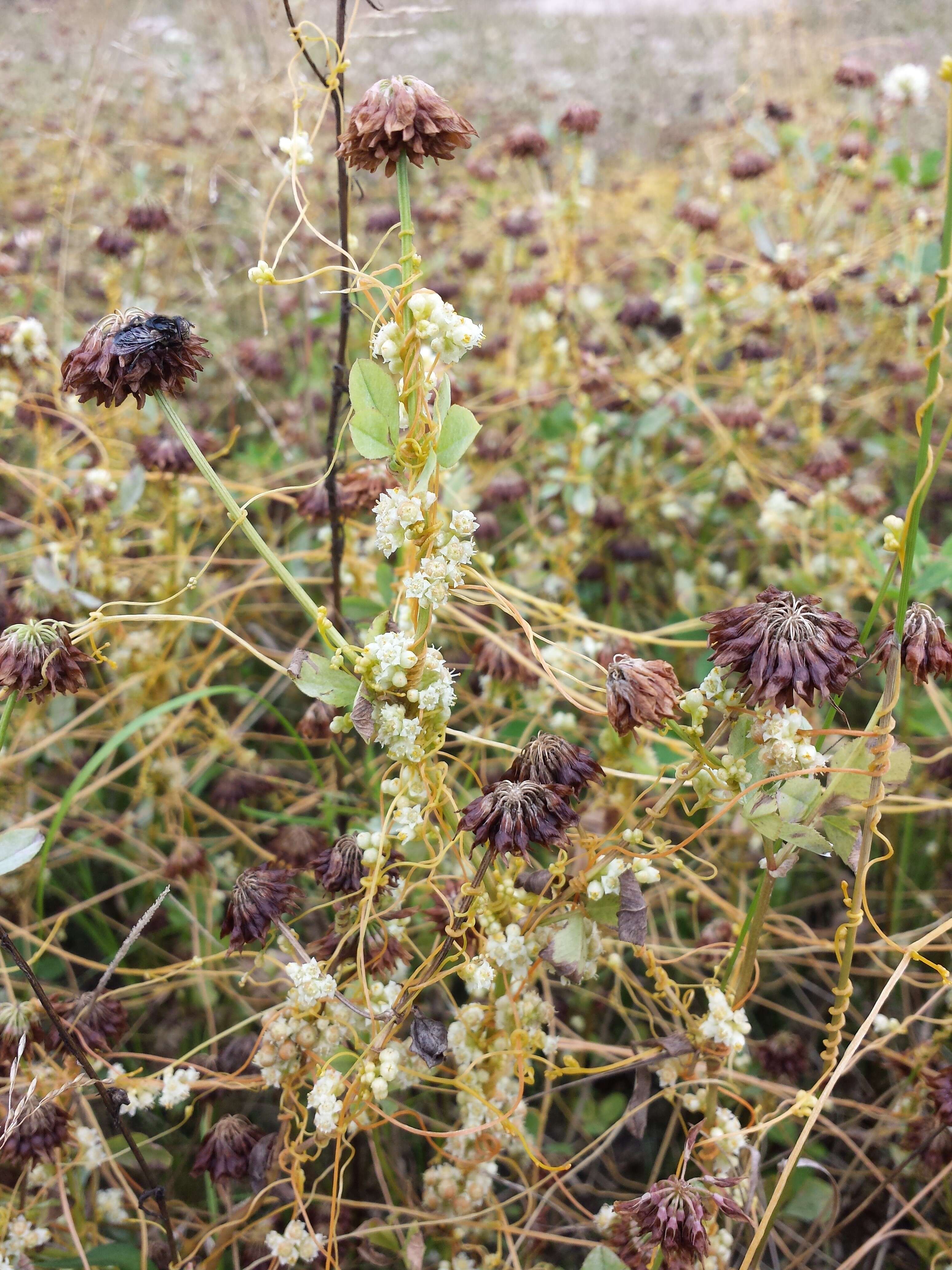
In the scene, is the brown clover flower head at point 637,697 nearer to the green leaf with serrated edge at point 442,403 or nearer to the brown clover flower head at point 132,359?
the green leaf with serrated edge at point 442,403

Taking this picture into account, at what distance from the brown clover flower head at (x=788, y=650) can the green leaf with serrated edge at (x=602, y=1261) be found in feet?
1.74

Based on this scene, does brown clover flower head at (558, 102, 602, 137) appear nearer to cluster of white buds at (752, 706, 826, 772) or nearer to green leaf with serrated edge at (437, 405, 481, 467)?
green leaf with serrated edge at (437, 405, 481, 467)

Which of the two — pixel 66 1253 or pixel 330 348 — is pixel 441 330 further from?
pixel 330 348

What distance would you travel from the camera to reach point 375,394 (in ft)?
2.39

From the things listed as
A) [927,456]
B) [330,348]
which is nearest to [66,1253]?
[927,456]

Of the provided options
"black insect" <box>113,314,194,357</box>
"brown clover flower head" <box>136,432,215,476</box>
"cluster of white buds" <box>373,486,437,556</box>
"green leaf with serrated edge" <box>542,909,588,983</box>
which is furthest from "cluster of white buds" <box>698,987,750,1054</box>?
"brown clover flower head" <box>136,432,215,476</box>

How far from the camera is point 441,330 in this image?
689mm

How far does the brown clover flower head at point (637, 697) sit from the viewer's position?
690 millimetres

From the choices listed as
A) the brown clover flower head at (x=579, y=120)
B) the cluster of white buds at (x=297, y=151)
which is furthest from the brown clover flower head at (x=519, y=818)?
the brown clover flower head at (x=579, y=120)

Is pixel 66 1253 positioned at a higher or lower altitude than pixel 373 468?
lower

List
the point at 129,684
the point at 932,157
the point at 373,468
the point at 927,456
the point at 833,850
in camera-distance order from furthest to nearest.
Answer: the point at 932,157
the point at 129,684
the point at 373,468
the point at 833,850
the point at 927,456

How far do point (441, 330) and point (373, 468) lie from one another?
0.47 m

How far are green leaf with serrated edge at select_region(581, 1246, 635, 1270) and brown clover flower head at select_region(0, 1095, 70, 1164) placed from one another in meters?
0.50

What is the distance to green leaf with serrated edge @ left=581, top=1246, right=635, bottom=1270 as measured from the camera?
0.83 metres
